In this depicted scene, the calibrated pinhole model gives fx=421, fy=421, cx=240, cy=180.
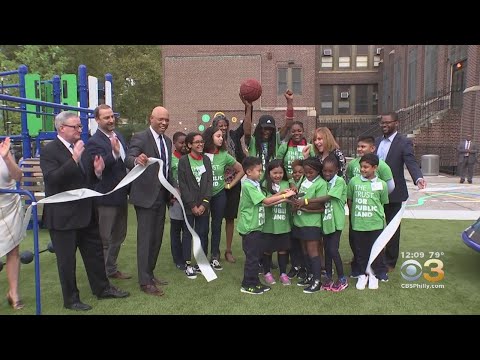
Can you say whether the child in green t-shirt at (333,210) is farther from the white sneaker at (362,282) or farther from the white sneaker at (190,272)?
the white sneaker at (190,272)

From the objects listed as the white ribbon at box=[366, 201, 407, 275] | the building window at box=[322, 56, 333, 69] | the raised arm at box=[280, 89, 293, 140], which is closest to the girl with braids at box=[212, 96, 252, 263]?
the raised arm at box=[280, 89, 293, 140]

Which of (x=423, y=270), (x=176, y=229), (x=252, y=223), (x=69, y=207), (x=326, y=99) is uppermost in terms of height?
(x=326, y=99)

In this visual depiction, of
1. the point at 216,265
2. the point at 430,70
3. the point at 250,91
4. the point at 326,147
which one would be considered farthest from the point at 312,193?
the point at 430,70

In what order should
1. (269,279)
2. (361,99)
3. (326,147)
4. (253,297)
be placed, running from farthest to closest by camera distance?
(361,99), (269,279), (326,147), (253,297)

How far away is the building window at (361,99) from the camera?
43000 millimetres

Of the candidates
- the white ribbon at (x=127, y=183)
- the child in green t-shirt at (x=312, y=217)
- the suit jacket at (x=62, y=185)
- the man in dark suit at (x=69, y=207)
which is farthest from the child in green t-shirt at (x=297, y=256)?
the suit jacket at (x=62, y=185)

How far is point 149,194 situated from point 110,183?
0.54 meters

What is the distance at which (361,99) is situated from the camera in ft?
141

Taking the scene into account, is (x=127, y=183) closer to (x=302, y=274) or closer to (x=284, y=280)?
(x=284, y=280)

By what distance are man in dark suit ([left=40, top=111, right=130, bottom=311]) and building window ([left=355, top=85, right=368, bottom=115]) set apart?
41.6 meters

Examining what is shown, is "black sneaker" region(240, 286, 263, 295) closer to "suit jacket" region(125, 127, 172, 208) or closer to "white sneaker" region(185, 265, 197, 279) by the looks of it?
"white sneaker" region(185, 265, 197, 279)

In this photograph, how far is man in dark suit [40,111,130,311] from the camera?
Answer: 3965 millimetres

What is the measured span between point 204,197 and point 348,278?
206 centimetres

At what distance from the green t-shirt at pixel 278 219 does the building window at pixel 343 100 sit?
131ft
